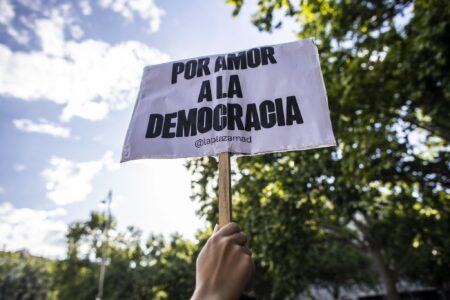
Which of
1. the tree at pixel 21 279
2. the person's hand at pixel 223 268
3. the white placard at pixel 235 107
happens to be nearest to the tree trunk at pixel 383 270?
the white placard at pixel 235 107

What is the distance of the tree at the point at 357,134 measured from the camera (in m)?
7.35

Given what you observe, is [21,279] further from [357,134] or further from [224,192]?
[224,192]

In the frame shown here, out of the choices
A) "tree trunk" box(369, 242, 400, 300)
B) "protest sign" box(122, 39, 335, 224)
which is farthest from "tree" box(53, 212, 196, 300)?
"protest sign" box(122, 39, 335, 224)

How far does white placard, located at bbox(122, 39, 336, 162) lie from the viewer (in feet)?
8.27

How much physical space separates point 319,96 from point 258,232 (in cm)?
1027

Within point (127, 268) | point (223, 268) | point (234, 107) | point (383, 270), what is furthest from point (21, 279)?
point (223, 268)

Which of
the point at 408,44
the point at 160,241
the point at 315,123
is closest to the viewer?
the point at 315,123

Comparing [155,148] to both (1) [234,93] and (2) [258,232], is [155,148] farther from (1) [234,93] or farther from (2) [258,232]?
(2) [258,232]

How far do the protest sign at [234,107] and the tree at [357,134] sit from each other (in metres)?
4.26

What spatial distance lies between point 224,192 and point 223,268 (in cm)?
61

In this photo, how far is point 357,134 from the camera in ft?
30.1

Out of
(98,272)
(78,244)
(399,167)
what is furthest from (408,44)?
(78,244)

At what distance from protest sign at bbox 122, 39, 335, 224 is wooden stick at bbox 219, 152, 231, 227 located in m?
0.02

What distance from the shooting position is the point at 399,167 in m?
9.60
